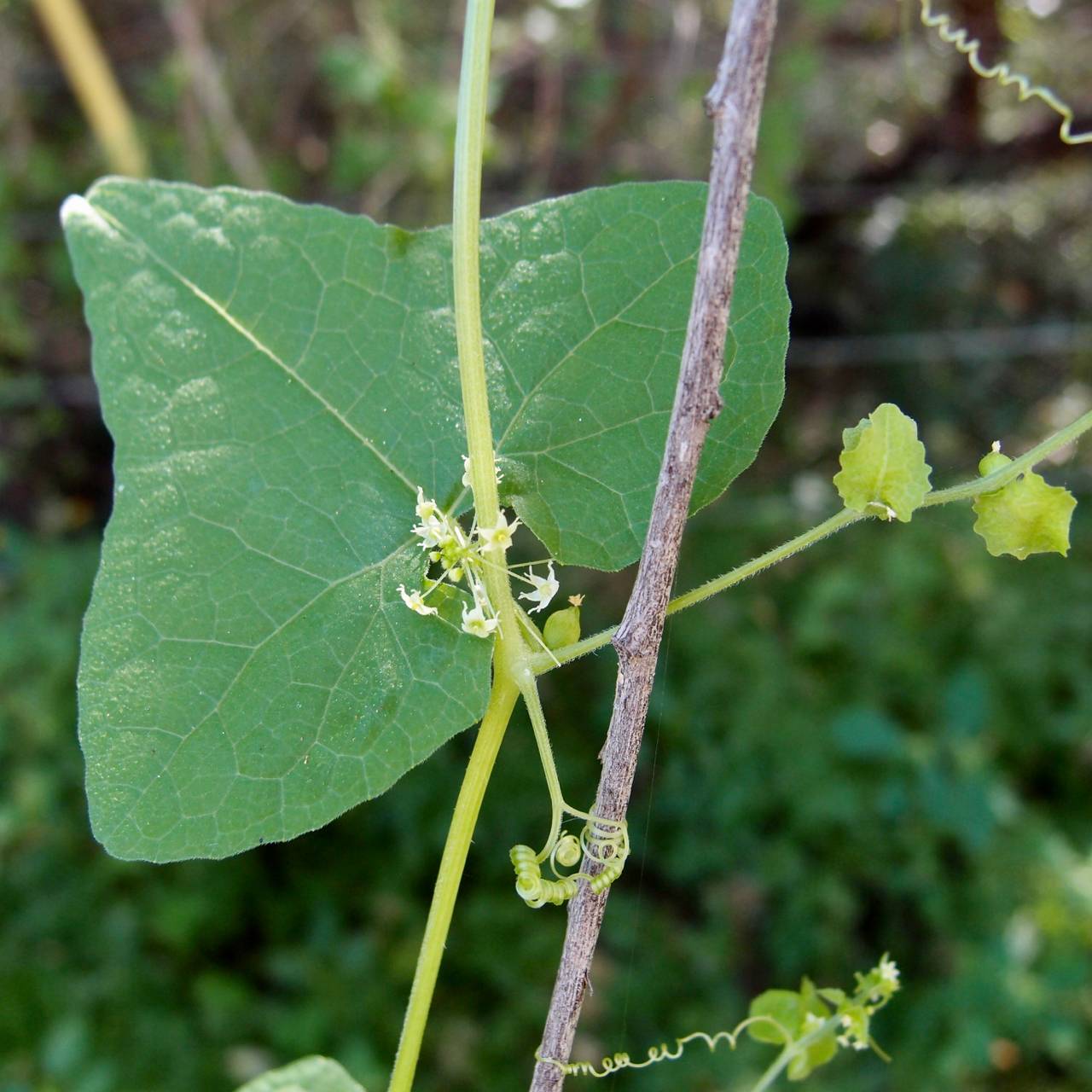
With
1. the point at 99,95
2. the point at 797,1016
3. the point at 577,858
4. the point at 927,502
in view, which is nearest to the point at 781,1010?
the point at 797,1016

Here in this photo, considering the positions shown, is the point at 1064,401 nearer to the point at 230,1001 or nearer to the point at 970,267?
the point at 970,267

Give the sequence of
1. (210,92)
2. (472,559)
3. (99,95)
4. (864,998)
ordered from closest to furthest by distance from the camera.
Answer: (472,559) < (864,998) < (99,95) < (210,92)

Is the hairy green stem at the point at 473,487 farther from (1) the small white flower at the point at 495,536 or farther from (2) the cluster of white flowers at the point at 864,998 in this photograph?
(2) the cluster of white flowers at the point at 864,998

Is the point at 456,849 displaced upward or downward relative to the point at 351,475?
downward

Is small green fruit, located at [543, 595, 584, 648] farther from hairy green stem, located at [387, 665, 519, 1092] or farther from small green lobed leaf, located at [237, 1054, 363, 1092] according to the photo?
small green lobed leaf, located at [237, 1054, 363, 1092]

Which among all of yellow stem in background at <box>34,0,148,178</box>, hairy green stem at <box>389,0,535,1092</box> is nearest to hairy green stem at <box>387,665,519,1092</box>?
hairy green stem at <box>389,0,535,1092</box>

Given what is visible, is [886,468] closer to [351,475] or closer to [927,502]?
[927,502]
